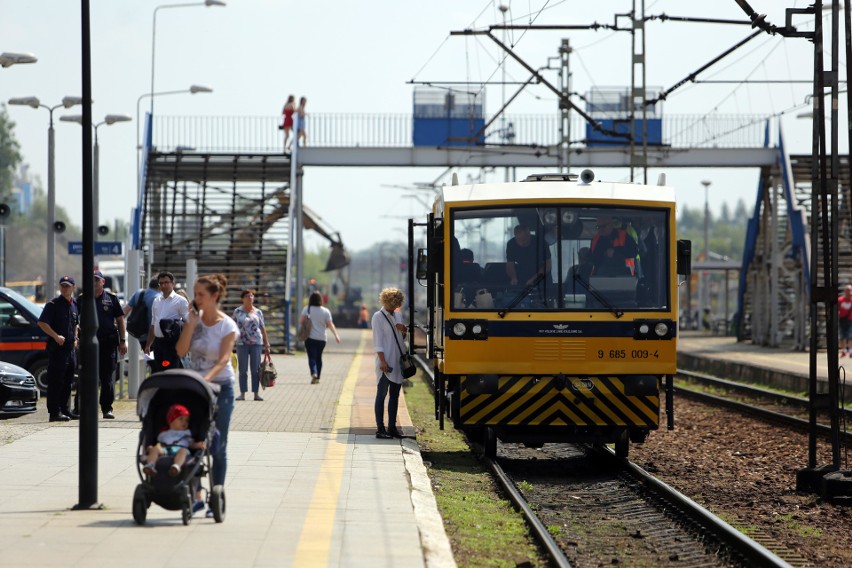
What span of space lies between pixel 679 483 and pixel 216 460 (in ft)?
19.9

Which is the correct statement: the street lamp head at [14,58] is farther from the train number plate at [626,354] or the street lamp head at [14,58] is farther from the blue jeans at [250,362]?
the train number plate at [626,354]

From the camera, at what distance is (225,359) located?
1003 cm

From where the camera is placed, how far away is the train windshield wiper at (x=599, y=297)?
48.9 feet

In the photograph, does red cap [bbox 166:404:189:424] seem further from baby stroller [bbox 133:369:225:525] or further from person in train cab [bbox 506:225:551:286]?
person in train cab [bbox 506:225:551:286]

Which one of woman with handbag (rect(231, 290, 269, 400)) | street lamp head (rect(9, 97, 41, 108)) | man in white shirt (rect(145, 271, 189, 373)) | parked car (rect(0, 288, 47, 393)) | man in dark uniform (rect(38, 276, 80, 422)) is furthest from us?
street lamp head (rect(9, 97, 41, 108))

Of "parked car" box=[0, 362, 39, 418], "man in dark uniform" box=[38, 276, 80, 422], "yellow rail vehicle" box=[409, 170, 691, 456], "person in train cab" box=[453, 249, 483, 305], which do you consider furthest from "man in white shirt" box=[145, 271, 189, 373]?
"person in train cab" box=[453, 249, 483, 305]

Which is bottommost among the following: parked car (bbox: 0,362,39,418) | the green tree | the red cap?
parked car (bbox: 0,362,39,418)

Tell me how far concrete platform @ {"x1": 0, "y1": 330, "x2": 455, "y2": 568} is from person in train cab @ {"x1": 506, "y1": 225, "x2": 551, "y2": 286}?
85.5 inches

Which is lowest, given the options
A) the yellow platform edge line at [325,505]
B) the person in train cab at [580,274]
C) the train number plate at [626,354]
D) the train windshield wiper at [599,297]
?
the yellow platform edge line at [325,505]

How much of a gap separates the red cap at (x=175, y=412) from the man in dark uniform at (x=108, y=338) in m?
7.89

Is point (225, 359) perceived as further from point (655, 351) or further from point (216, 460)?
point (655, 351)

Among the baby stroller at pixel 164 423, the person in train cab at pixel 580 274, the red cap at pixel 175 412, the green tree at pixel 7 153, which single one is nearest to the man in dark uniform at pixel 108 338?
the person in train cab at pixel 580 274

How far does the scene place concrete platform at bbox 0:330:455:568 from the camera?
8.63m

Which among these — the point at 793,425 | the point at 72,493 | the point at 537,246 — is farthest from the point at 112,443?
the point at 793,425
